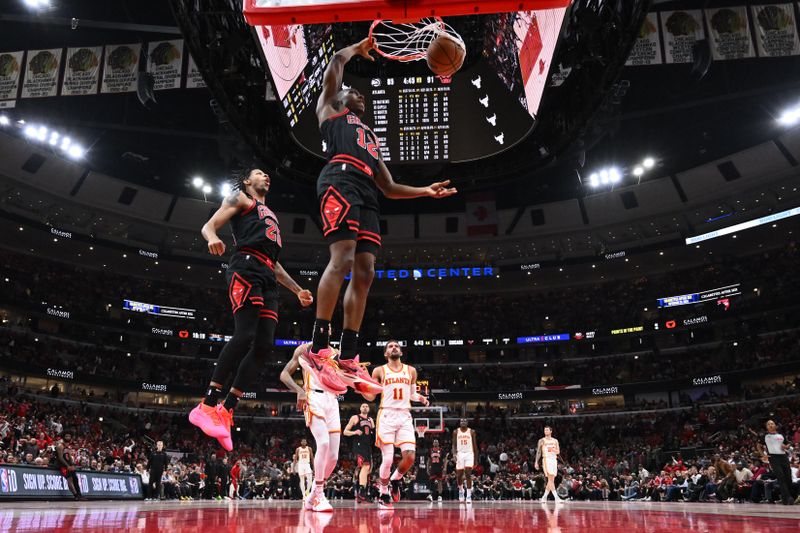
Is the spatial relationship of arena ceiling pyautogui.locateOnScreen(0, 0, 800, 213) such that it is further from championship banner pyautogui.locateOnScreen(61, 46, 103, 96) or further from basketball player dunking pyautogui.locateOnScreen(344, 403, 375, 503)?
basketball player dunking pyautogui.locateOnScreen(344, 403, 375, 503)

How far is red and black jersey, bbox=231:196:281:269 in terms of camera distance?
17.7ft

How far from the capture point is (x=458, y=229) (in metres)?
37.7

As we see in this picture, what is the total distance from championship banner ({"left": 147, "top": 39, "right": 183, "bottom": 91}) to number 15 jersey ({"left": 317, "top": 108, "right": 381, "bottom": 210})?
14218 millimetres

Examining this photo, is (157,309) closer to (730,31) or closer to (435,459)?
(435,459)

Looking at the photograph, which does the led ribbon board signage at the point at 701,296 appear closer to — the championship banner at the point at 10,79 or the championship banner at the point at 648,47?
the championship banner at the point at 648,47

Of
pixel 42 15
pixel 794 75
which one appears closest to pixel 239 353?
pixel 42 15

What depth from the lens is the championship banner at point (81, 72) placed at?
16438mm

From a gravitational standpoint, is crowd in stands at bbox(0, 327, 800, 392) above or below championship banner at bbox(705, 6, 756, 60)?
below

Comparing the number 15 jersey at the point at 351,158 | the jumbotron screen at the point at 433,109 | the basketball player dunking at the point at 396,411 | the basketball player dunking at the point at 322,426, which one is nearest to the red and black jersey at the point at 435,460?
the basketball player dunking at the point at 396,411

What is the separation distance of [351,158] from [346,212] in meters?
0.51

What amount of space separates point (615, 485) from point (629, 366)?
16.3 meters

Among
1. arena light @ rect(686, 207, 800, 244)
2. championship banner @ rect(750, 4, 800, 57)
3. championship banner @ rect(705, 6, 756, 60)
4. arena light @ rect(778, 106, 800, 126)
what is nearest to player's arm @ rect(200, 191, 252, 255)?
championship banner @ rect(705, 6, 756, 60)

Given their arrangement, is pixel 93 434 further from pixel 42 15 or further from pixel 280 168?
pixel 42 15

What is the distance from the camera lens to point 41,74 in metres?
16.4
